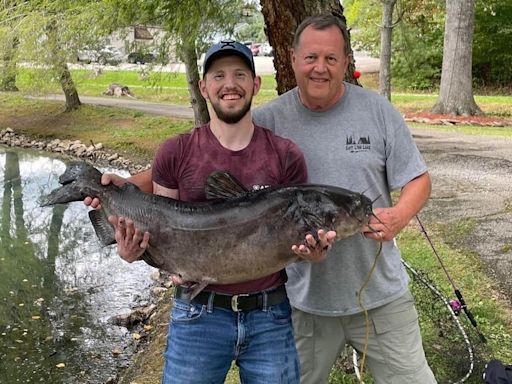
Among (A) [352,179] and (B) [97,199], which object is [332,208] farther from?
(B) [97,199]

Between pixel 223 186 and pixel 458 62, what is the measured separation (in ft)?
60.7

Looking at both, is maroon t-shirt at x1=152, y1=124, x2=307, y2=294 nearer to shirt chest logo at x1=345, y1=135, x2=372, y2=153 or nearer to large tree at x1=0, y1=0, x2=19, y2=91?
shirt chest logo at x1=345, y1=135, x2=372, y2=153

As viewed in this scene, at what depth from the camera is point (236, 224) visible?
280 centimetres

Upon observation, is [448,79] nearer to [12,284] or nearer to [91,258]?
[91,258]

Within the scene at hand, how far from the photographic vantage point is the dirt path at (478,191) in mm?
6906

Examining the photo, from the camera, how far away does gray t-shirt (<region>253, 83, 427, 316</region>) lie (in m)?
3.10

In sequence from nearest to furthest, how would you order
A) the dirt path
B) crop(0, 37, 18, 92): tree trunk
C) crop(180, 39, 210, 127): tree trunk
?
the dirt path → crop(180, 39, 210, 127): tree trunk → crop(0, 37, 18, 92): tree trunk

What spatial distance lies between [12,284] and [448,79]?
1508 cm

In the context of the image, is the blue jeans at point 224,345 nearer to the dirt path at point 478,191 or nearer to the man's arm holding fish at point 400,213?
the man's arm holding fish at point 400,213

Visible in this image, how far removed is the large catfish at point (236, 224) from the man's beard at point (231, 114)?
0.88 feet

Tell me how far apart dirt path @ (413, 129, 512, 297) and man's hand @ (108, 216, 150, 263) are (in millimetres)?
4198

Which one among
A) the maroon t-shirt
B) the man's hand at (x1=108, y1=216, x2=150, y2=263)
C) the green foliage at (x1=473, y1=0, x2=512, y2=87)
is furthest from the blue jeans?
the green foliage at (x1=473, y1=0, x2=512, y2=87)

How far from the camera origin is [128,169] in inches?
661

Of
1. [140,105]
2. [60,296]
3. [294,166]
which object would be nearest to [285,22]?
[294,166]
